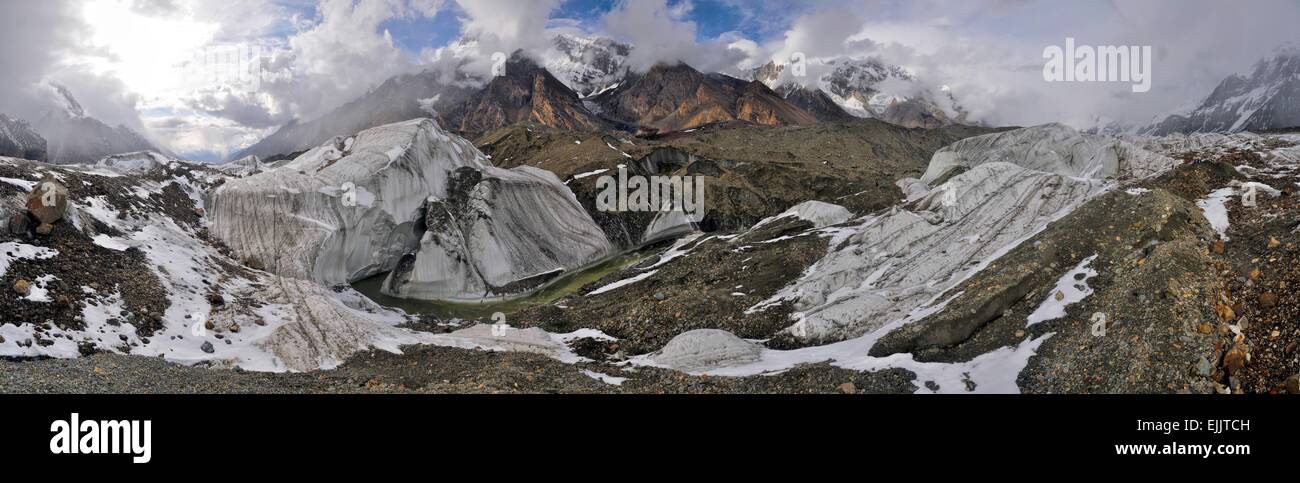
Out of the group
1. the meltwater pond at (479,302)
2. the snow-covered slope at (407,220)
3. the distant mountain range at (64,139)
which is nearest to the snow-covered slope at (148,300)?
the snow-covered slope at (407,220)

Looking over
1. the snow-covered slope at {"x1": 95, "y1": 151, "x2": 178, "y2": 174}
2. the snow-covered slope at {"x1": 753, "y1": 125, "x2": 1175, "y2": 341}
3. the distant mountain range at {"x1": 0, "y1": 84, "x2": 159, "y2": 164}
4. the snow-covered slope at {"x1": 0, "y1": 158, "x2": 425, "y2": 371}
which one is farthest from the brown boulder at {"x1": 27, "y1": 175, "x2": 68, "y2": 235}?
the distant mountain range at {"x1": 0, "y1": 84, "x2": 159, "y2": 164}

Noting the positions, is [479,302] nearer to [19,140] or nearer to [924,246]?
[924,246]

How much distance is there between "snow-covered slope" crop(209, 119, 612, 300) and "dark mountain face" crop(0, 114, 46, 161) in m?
123

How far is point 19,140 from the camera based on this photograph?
132250 millimetres

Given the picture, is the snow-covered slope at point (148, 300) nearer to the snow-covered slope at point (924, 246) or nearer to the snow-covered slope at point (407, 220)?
the snow-covered slope at point (407, 220)

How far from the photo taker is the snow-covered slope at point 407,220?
40.2m

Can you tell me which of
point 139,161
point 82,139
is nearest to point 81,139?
point 82,139

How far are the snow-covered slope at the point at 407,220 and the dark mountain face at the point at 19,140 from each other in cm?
12286

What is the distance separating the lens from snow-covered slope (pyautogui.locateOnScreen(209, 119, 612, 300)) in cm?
4025

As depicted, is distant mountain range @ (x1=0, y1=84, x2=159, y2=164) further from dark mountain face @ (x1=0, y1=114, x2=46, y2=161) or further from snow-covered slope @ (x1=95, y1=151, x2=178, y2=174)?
snow-covered slope @ (x1=95, y1=151, x2=178, y2=174)

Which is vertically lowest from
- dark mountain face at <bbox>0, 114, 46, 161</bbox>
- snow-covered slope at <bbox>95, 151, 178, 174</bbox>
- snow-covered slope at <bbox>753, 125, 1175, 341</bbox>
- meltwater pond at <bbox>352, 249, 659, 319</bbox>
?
meltwater pond at <bbox>352, 249, 659, 319</bbox>

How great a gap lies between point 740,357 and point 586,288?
1764 centimetres

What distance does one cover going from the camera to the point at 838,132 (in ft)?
448
